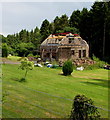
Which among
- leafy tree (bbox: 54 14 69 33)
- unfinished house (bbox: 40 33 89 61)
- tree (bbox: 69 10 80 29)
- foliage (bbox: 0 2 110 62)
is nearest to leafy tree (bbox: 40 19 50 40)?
foliage (bbox: 0 2 110 62)

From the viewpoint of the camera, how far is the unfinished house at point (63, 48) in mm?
47000

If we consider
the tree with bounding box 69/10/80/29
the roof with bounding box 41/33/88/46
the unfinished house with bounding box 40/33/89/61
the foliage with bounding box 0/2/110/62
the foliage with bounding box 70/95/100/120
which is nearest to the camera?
the foliage with bounding box 70/95/100/120

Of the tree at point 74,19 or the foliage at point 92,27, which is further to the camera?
the tree at point 74,19

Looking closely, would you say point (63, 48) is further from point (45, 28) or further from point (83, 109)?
point (83, 109)

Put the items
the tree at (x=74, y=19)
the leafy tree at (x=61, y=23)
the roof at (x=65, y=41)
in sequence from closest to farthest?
the roof at (x=65, y=41)
the tree at (x=74, y=19)
the leafy tree at (x=61, y=23)

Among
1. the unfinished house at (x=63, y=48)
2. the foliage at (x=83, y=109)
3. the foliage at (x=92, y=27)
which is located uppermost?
the foliage at (x=92, y=27)

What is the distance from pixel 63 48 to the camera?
4734 cm

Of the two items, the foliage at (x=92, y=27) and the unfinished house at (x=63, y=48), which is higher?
the foliage at (x=92, y=27)

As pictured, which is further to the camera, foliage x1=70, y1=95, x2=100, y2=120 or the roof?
the roof

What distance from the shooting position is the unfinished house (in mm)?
47000

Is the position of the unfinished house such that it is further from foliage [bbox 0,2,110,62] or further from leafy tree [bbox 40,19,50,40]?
leafy tree [bbox 40,19,50,40]

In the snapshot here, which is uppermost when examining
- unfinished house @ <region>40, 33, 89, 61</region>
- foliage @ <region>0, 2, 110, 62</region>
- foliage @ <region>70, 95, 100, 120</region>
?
foliage @ <region>0, 2, 110, 62</region>

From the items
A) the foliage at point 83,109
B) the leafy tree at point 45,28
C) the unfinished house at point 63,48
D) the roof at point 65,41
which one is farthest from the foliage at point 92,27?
the foliage at point 83,109

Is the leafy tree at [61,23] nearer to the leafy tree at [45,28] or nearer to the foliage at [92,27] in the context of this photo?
the foliage at [92,27]
